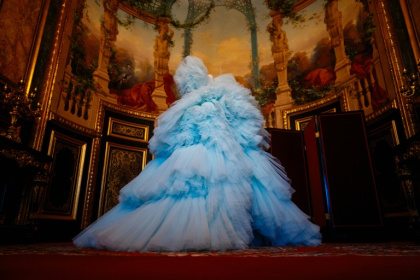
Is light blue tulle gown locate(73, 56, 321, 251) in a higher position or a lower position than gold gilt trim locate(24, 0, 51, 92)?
lower

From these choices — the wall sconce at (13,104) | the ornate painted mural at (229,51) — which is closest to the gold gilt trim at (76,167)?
the ornate painted mural at (229,51)

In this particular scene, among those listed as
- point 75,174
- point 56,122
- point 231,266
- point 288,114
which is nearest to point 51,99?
point 56,122

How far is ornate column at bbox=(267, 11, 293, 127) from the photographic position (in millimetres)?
6336

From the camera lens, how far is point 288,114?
6.20m

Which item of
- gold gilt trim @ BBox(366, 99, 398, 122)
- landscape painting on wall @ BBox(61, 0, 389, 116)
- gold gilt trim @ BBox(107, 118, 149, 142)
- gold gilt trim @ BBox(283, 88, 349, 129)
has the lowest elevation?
gold gilt trim @ BBox(366, 99, 398, 122)

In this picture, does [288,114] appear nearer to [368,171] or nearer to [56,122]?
[368,171]

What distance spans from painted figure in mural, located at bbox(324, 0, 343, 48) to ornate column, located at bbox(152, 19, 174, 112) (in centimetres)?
424

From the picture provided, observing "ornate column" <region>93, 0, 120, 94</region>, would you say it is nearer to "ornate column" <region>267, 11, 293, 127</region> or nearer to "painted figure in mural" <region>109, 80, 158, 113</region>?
"painted figure in mural" <region>109, 80, 158, 113</region>

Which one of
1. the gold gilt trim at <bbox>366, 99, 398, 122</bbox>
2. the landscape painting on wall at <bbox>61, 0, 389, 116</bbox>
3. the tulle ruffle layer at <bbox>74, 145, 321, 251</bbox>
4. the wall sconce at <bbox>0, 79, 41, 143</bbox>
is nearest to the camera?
the tulle ruffle layer at <bbox>74, 145, 321, 251</bbox>

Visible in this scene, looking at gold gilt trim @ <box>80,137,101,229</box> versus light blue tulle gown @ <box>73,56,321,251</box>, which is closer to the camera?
light blue tulle gown @ <box>73,56,321,251</box>

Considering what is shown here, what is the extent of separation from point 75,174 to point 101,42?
10.8 ft

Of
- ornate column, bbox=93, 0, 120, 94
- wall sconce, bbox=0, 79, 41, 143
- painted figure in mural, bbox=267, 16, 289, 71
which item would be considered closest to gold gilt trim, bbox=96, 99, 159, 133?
ornate column, bbox=93, 0, 120, 94

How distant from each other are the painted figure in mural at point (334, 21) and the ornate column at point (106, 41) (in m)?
5.36

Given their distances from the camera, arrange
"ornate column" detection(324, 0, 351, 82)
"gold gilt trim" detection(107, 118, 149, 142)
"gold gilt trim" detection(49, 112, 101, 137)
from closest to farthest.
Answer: "gold gilt trim" detection(49, 112, 101, 137) < "ornate column" detection(324, 0, 351, 82) < "gold gilt trim" detection(107, 118, 149, 142)
